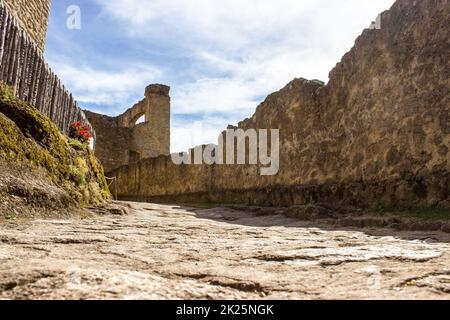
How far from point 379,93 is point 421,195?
1598mm

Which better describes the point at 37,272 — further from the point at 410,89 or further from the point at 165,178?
the point at 165,178

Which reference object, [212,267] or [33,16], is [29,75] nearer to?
[212,267]

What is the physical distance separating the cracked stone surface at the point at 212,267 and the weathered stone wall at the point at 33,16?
7595 millimetres

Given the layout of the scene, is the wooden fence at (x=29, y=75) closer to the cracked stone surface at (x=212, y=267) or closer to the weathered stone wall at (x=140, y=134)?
the cracked stone surface at (x=212, y=267)

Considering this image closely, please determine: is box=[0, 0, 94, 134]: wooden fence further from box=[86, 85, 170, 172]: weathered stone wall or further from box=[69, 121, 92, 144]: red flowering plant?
box=[86, 85, 170, 172]: weathered stone wall

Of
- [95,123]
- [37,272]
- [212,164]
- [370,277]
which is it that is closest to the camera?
[37,272]

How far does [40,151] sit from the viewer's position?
446 cm

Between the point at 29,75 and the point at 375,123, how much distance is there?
15.3 feet

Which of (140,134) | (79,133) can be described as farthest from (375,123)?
(140,134)

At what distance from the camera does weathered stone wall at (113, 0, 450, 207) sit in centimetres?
440

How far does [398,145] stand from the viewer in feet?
15.8

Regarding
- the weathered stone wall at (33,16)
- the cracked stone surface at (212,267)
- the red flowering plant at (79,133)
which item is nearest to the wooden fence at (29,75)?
the red flowering plant at (79,133)

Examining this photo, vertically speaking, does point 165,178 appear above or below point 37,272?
above

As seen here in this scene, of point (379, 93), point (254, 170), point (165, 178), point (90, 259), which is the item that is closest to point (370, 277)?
point (90, 259)
